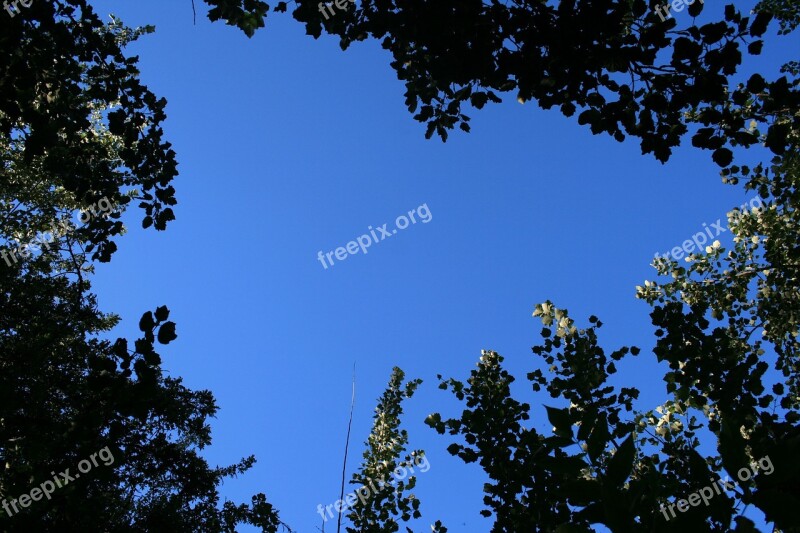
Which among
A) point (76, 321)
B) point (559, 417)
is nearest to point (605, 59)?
point (559, 417)

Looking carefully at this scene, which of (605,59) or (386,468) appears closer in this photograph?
(605,59)

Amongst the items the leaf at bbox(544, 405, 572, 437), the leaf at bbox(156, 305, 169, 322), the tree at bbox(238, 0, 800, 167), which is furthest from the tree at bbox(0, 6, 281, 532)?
the tree at bbox(238, 0, 800, 167)

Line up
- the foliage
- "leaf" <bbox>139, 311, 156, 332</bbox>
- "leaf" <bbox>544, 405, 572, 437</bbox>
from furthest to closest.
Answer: the foliage → "leaf" <bbox>139, 311, 156, 332</bbox> → "leaf" <bbox>544, 405, 572, 437</bbox>

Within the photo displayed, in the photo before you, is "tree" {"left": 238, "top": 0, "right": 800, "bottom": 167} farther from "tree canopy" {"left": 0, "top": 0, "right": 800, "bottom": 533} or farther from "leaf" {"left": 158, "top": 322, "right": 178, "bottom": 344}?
"leaf" {"left": 158, "top": 322, "right": 178, "bottom": 344}

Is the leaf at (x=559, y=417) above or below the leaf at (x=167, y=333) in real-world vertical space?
below

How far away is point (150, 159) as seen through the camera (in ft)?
13.3

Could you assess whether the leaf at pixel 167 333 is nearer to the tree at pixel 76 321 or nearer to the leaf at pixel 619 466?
the tree at pixel 76 321

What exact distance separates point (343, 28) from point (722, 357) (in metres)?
3.65

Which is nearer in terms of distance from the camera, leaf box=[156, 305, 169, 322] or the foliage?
leaf box=[156, 305, 169, 322]

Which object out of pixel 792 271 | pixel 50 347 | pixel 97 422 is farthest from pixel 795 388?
pixel 50 347

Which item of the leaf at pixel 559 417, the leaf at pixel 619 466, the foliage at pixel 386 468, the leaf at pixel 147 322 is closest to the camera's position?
the leaf at pixel 619 466

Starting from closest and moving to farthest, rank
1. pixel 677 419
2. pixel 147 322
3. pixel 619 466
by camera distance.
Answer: pixel 619 466, pixel 147 322, pixel 677 419

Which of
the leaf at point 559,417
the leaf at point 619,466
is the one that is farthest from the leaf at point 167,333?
the leaf at point 619,466

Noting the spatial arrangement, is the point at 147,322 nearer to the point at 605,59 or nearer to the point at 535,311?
the point at 605,59
